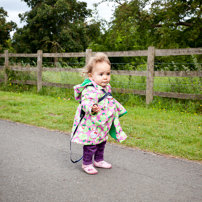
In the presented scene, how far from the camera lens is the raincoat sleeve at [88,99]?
2.68 m

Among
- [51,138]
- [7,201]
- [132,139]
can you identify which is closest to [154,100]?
Result: [132,139]

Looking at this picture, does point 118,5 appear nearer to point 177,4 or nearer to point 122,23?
point 122,23

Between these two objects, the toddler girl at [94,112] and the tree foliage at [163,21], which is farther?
the tree foliage at [163,21]

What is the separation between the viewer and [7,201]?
222 centimetres

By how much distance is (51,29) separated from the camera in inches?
1195

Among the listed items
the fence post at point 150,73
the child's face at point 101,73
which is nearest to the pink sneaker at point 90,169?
the child's face at point 101,73

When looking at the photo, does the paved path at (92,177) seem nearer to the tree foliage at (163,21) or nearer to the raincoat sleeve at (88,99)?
the raincoat sleeve at (88,99)

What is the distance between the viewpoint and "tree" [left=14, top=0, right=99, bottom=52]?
28625mm

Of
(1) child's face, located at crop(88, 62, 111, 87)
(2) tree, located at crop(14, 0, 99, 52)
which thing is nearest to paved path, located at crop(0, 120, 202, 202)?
(1) child's face, located at crop(88, 62, 111, 87)

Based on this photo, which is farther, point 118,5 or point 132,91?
A: point 118,5

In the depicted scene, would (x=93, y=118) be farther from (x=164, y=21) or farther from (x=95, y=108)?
(x=164, y=21)

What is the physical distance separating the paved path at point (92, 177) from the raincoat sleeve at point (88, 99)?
2.67ft

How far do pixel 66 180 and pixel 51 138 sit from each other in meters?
1.61

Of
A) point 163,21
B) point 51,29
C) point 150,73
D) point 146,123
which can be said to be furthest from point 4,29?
point 146,123
